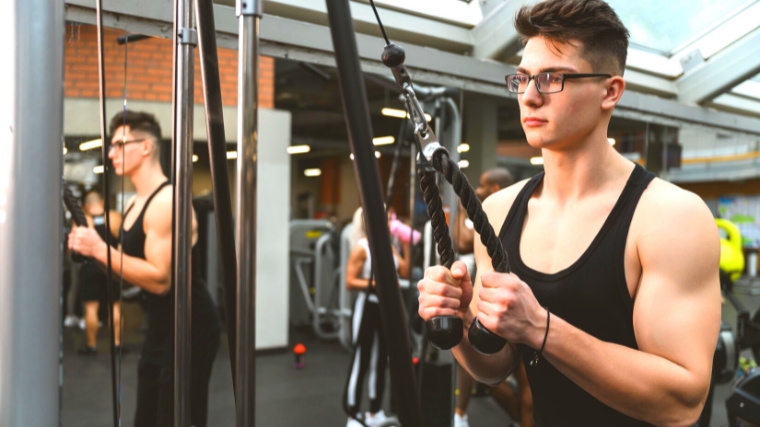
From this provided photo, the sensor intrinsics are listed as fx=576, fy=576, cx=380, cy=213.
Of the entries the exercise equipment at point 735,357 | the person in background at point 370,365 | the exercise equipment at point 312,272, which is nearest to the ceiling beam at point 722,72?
the exercise equipment at point 735,357

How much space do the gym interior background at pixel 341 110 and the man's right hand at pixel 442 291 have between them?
18.6 inches

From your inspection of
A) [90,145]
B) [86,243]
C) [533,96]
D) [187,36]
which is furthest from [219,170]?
[86,243]

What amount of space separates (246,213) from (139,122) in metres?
1.74

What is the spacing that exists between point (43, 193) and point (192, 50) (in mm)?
334

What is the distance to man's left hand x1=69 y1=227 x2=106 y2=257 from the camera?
1.78 meters

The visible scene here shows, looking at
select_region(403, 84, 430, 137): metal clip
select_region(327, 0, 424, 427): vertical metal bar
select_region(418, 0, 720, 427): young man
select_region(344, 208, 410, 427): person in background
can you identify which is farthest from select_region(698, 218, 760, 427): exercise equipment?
select_region(327, 0, 424, 427): vertical metal bar

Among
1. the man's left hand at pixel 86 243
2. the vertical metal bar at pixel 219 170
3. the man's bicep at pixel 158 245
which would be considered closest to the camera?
the vertical metal bar at pixel 219 170

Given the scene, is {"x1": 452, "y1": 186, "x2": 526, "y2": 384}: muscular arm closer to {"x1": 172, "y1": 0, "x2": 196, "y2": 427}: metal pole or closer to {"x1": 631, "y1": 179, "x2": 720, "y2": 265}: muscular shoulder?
{"x1": 631, "y1": 179, "x2": 720, "y2": 265}: muscular shoulder

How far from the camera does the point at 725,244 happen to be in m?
4.08

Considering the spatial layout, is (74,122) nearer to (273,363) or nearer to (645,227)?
(645,227)

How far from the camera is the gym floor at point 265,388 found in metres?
2.12

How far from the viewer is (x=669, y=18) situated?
3250mm

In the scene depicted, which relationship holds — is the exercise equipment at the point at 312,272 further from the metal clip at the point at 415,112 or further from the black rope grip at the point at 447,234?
the metal clip at the point at 415,112

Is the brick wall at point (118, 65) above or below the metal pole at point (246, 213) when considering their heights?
above
